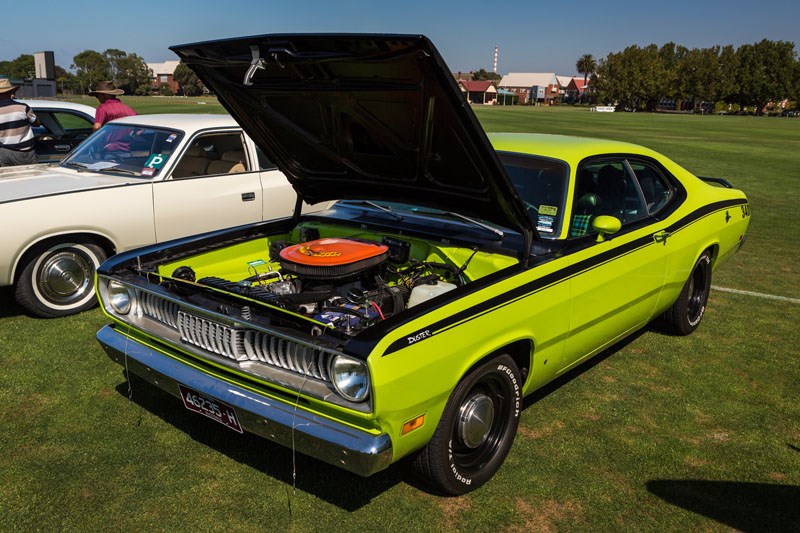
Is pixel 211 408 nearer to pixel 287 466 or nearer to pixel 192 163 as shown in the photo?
pixel 287 466

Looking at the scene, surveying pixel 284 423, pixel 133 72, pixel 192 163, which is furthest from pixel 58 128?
pixel 133 72

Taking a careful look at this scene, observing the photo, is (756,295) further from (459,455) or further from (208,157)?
(208,157)

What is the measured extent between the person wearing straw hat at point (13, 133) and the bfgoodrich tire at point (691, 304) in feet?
22.4

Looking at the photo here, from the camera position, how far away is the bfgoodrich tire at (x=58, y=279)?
17.6 ft

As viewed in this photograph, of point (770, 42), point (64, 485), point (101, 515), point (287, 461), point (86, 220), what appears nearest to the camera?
point (101, 515)

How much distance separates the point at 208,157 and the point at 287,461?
393cm

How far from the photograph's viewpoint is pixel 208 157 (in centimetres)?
654

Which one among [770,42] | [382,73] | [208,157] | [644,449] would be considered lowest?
[644,449]

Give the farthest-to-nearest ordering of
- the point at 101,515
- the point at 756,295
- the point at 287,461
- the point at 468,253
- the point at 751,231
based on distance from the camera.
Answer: the point at 751,231 < the point at 756,295 < the point at 468,253 < the point at 287,461 < the point at 101,515

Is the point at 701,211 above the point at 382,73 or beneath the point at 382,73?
beneath

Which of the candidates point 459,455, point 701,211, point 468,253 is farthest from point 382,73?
point 701,211

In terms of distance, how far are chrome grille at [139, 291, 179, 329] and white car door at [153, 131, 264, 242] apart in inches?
101

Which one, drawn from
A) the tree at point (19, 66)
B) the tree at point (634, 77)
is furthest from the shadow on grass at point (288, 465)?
the tree at point (19, 66)

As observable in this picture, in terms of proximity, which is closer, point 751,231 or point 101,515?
point 101,515
